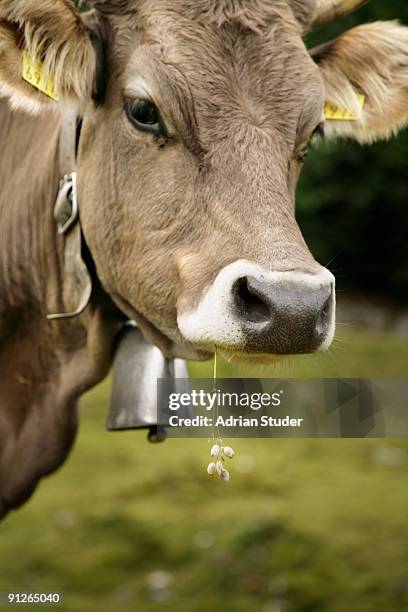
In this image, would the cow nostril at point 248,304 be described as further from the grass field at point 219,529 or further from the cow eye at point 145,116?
the grass field at point 219,529

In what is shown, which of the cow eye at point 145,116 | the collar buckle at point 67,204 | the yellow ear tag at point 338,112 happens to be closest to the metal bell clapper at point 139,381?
the collar buckle at point 67,204

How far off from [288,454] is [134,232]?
5.11m

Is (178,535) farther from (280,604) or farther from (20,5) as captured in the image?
(20,5)

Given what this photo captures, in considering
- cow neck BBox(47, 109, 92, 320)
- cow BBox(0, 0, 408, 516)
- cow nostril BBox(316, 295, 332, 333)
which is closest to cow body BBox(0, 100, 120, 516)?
cow BBox(0, 0, 408, 516)

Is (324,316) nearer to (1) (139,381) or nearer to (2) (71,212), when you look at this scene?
(2) (71,212)

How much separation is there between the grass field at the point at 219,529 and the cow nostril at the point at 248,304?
1.94m

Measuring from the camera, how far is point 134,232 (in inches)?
130

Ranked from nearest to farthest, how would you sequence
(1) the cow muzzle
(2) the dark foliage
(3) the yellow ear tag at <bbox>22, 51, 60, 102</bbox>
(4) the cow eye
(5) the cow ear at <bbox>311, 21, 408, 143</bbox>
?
(1) the cow muzzle, (4) the cow eye, (3) the yellow ear tag at <bbox>22, 51, 60, 102</bbox>, (5) the cow ear at <bbox>311, 21, 408, 143</bbox>, (2) the dark foliage

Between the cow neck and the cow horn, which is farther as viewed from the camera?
the cow horn

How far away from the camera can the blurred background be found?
233 inches

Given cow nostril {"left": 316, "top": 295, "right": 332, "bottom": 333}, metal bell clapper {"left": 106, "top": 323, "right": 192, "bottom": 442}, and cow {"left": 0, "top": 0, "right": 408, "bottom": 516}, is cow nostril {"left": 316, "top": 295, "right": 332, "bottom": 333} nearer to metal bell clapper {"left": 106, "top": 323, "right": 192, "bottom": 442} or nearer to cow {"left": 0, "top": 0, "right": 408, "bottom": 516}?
cow {"left": 0, "top": 0, "right": 408, "bottom": 516}

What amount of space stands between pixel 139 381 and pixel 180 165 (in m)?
1.12

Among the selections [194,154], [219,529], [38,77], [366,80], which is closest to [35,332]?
[38,77]

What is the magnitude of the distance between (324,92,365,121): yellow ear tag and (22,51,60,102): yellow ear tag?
108 centimetres
